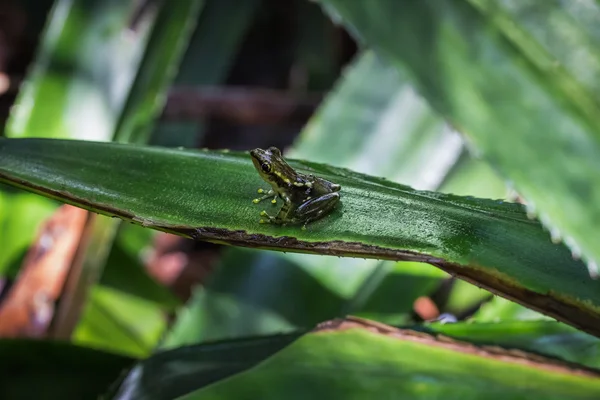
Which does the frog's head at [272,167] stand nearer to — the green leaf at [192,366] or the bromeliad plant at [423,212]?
the bromeliad plant at [423,212]

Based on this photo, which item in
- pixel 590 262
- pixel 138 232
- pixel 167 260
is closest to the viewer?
pixel 590 262

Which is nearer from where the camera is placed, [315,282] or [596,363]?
[596,363]

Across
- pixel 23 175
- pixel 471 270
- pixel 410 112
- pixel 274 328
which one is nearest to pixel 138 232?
pixel 274 328

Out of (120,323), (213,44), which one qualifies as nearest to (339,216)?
(120,323)

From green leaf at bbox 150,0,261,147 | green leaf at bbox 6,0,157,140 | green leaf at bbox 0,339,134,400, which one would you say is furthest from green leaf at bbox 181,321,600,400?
green leaf at bbox 150,0,261,147

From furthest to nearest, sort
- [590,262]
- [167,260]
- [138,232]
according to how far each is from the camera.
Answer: [167,260]
[138,232]
[590,262]

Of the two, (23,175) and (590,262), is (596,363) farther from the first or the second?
(23,175)

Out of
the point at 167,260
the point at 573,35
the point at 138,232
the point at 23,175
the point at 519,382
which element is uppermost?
the point at 167,260

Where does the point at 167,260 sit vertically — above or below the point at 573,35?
above
